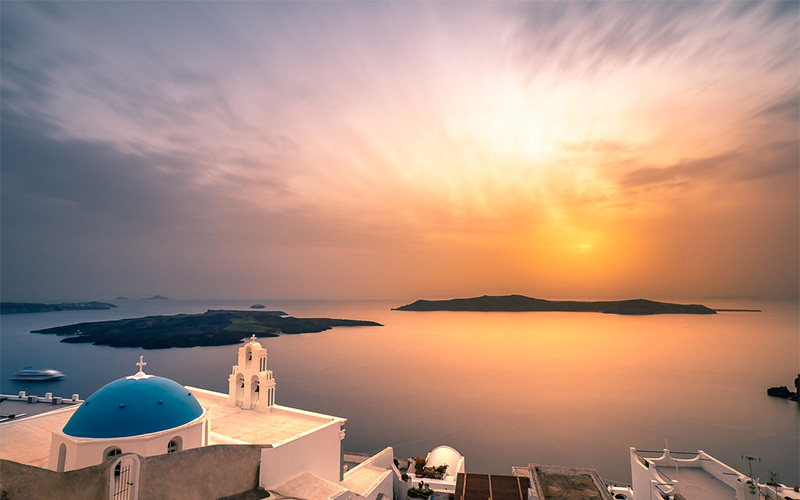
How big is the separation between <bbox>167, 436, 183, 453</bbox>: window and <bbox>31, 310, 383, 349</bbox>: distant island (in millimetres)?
82555

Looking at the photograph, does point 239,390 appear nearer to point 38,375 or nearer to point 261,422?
point 261,422

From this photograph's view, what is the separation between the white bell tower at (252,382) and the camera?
61.1 ft

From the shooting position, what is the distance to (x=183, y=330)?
9938cm

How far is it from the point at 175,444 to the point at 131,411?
1.71 meters

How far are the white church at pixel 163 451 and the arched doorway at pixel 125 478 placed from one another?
0.08 feet

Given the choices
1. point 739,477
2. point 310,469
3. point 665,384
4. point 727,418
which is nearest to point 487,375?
point 665,384

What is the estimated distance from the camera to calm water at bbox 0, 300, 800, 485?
1401 inches

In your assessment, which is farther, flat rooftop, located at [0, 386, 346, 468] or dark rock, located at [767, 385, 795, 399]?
dark rock, located at [767, 385, 795, 399]

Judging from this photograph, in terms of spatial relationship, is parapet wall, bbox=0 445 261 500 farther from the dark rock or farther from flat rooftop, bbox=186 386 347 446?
the dark rock

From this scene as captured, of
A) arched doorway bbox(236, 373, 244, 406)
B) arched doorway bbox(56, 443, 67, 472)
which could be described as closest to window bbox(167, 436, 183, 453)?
arched doorway bbox(56, 443, 67, 472)

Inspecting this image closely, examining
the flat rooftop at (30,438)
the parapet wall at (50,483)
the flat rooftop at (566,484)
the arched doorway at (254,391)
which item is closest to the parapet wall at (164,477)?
the parapet wall at (50,483)

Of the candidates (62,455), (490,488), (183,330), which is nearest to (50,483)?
(62,455)

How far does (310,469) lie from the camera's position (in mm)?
15500

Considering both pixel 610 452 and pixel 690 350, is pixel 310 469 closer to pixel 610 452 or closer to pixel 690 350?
pixel 610 452
